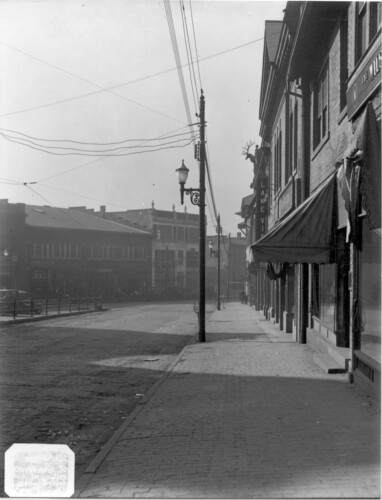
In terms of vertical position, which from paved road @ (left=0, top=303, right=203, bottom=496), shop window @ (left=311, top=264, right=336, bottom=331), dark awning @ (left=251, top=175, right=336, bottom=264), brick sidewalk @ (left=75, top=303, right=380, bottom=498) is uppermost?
dark awning @ (left=251, top=175, right=336, bottom=264)

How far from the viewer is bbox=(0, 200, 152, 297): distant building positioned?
55281mm

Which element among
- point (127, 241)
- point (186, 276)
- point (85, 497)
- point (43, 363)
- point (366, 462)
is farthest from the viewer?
point (186, 276)

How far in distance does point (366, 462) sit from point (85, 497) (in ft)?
7.95

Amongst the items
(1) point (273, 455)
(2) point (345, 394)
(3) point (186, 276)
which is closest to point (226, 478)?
(1) point (273, 455)

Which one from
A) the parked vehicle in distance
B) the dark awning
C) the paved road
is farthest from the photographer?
the parked vehicle in distance

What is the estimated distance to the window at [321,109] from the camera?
12484mm

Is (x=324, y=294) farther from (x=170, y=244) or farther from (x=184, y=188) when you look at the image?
(x=170, y=244)

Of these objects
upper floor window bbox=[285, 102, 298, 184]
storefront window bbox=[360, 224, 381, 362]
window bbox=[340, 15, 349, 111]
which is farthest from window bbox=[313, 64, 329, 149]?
storefront window bbox=[360, 224, 381, 362]

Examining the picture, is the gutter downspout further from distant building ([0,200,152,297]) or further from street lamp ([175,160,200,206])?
distant building ([0,200,152,297])

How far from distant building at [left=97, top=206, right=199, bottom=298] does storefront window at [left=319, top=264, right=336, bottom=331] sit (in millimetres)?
56152

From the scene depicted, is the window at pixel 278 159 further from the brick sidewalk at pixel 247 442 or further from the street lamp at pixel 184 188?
the brick sidewalk at pixel 247 442

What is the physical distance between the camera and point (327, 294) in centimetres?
1204

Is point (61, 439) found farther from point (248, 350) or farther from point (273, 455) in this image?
point (248, 350)

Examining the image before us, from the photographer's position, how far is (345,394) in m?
7.91
